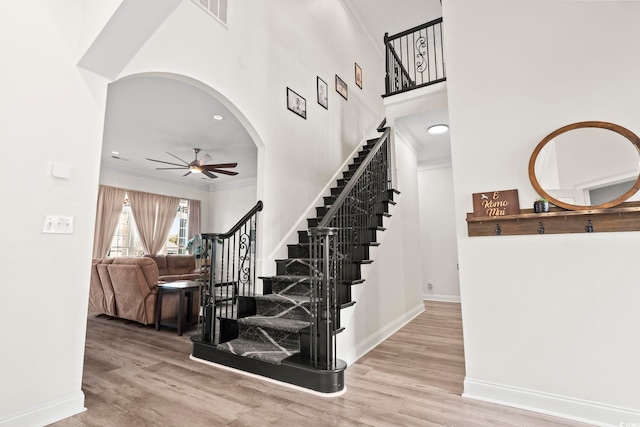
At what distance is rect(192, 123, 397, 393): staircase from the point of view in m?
2.51

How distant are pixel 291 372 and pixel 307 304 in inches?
27.0

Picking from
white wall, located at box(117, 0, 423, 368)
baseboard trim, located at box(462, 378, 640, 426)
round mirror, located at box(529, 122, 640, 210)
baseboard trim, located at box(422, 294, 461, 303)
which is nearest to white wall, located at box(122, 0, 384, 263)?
white wall, located at box(117, 0, 423, 368)

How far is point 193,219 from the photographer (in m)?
9.17

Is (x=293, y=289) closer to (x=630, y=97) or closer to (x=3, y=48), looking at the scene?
(x=3, y=48)

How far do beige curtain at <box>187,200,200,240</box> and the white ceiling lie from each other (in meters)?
0.91

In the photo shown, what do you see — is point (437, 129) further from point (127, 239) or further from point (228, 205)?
point (127, 239)

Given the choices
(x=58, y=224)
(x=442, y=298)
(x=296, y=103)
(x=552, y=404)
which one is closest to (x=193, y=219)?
(x=296, y=103)

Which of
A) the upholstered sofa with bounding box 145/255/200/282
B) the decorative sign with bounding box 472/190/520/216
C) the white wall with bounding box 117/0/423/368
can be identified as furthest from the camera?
the upholstered sofa with bounding box 145/255/200/282

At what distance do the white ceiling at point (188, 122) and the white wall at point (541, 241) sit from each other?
1.95 metres

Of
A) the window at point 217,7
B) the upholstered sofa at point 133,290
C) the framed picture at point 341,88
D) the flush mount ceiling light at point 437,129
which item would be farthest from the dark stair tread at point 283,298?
the framed picture at point 341,88

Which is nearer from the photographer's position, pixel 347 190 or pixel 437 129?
pixel 347 190

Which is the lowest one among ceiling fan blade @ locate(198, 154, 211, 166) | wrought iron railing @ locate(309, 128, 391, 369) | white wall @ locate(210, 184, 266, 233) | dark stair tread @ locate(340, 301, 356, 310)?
dark stair tread @ locate(340, 301, 356, 310)

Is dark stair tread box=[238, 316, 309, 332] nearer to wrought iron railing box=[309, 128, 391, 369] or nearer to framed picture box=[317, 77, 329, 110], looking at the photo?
wrought iron railing box=[309, 128, 391, 369]

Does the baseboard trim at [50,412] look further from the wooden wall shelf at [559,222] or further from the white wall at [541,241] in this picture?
the wooden wall shelf at [559,222]
